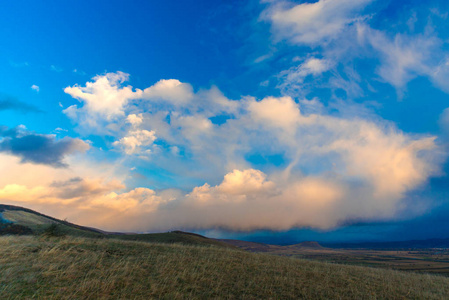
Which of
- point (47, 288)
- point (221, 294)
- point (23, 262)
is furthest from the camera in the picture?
point (23, 262)

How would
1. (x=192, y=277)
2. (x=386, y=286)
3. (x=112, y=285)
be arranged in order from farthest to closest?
1. (x=386, y=286)
2. (x=192, y=277)
3. (x=112, y=285)

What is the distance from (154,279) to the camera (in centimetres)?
1262

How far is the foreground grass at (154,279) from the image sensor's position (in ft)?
34.0

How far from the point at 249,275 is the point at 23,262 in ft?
41.1

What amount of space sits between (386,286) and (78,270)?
62.5ft

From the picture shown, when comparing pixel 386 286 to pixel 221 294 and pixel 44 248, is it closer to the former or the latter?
pixel 221 294

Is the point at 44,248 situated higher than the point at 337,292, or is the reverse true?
the point at 44,248

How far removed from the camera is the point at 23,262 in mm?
12461

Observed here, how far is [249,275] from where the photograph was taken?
607 inches

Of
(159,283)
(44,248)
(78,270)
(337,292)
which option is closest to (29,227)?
(44,248)

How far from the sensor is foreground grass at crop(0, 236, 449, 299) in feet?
34.0

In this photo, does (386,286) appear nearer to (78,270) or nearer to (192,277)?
(192,277)

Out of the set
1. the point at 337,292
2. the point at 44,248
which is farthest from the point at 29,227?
the point at 337,292

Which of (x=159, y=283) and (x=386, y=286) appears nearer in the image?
(x=159, y=283)
